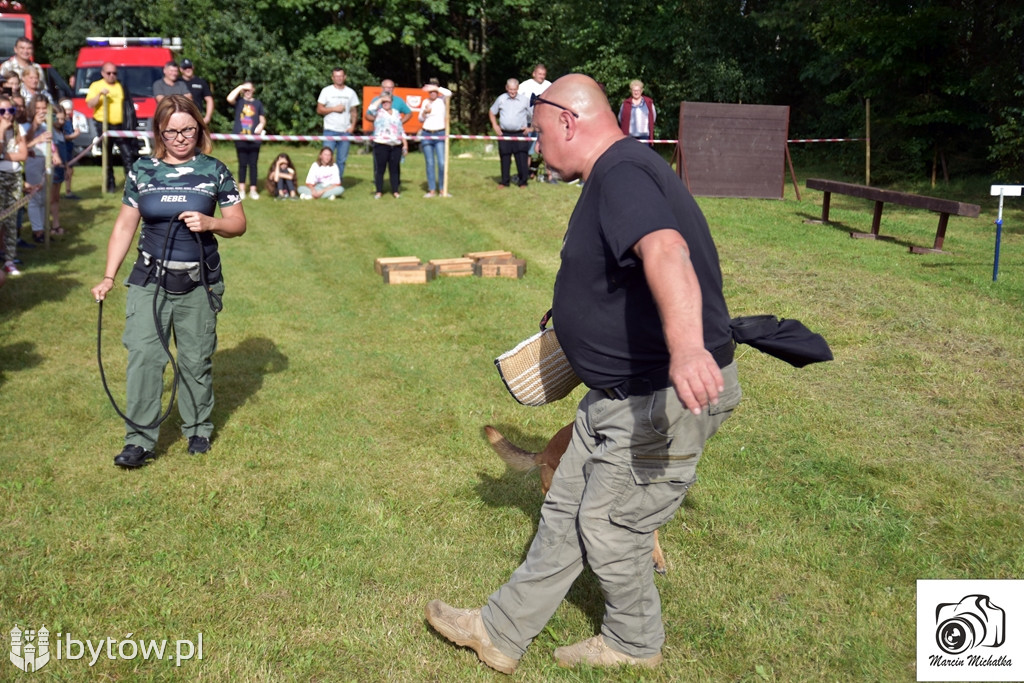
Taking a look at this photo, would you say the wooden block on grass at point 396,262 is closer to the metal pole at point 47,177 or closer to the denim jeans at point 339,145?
the metal pole at point 47,177

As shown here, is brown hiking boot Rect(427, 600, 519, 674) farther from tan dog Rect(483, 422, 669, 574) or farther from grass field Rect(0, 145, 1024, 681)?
tan dog Rect(483, 422, 669, 574)

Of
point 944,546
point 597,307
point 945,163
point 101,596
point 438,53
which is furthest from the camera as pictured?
point 438,53

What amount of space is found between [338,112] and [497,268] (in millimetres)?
7571

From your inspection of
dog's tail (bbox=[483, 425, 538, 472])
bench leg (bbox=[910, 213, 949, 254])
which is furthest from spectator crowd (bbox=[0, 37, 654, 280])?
dog's tail (bbox=[483, 425, 538, 472])

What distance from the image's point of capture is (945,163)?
1972 centimetres

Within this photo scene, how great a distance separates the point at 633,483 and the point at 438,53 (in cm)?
3180

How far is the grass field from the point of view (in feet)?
12.7

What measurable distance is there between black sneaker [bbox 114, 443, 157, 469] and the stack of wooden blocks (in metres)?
5.61

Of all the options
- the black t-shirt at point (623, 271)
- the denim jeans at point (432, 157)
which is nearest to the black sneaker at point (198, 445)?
the black t-shirt at point (623, 271)

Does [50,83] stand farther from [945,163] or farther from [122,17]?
[945,163]

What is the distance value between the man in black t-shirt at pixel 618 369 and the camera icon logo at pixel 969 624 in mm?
1262

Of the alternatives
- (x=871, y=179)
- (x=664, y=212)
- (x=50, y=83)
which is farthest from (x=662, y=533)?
(x=50, y=83)

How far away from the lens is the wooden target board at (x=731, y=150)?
53.3 ft

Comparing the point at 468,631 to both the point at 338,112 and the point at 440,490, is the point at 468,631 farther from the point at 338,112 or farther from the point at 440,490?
the point at 338,112
